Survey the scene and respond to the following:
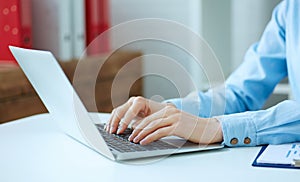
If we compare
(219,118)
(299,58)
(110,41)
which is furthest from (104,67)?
(219,118)

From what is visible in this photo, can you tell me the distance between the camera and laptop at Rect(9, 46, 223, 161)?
0.85 meters

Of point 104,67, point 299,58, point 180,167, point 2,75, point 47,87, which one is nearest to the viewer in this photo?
point 180,167

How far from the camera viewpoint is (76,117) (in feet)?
2.99

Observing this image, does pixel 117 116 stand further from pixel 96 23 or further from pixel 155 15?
pixel 155 15

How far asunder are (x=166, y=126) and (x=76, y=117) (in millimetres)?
168

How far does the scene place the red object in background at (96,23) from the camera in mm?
2264

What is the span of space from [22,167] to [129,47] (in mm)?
1666

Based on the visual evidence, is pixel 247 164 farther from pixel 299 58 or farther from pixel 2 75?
pixel 2 75

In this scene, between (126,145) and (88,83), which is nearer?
(126,145)

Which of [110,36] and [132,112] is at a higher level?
[132,112]

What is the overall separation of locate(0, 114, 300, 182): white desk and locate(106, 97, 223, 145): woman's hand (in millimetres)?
42

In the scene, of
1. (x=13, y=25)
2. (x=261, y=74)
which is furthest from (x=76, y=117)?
(x=13, y=25)

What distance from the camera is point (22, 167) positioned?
874 mm

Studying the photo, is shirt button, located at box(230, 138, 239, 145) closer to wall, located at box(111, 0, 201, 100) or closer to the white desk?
the white desk
